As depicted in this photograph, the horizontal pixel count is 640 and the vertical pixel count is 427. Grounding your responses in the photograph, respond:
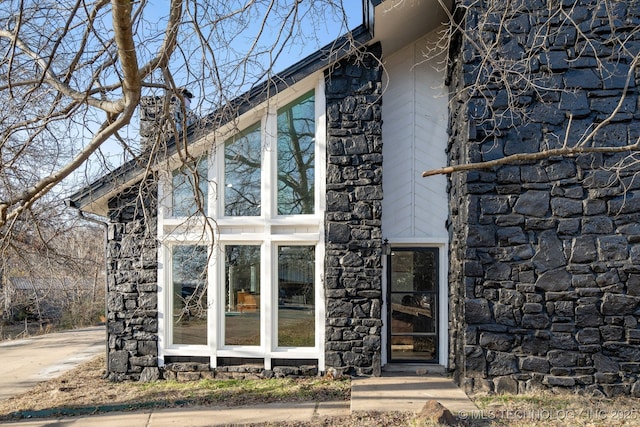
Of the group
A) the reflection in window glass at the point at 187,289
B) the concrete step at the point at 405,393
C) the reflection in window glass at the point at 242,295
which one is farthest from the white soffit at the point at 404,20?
the concrete step at the point at 405,393

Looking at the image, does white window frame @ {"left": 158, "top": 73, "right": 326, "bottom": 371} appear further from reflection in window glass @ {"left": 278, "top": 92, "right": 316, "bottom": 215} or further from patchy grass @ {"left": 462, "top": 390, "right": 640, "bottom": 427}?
patchy grass @ {"left": 462, "top": 390, "right": 640, "bottom": 427}

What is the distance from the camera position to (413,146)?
7652 millimetres

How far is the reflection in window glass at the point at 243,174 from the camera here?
299 inches

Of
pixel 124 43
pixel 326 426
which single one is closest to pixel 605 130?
pixel 326 426

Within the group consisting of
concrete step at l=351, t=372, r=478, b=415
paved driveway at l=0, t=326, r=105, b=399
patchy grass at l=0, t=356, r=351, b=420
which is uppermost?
concrete step at l=351, t=372, r=478, b=415

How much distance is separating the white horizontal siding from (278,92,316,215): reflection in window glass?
1.24 meters

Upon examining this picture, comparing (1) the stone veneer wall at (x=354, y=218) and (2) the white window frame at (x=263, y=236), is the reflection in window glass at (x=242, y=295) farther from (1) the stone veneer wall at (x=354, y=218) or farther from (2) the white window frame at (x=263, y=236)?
(1) the stone veneer wall at (x=354, y=218)

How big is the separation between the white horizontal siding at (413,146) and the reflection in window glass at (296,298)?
143cm

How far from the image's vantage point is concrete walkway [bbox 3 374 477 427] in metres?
5.70

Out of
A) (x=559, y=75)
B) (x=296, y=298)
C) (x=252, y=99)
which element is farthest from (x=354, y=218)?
(x=559, y=75)

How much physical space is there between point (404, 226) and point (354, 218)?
966 mm

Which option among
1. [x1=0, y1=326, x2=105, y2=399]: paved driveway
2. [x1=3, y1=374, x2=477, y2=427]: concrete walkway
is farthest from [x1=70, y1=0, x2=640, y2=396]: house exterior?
[x1=0, y1=326, x2=105, y2=399]: paved driveway

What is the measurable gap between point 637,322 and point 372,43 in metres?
5.32

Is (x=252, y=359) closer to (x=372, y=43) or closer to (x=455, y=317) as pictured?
(x=455, y=317)
